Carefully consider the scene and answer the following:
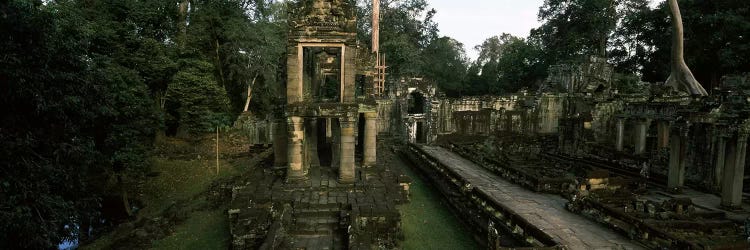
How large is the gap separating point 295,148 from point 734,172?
12.7m

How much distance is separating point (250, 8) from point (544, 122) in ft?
79.7

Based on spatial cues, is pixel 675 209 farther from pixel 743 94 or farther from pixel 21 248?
pixel 21 248

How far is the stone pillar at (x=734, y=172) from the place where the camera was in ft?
36.4

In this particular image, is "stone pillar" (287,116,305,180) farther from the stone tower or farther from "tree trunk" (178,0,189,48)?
"tree trunk" (178,0,189,48)

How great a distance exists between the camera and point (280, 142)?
15.2m

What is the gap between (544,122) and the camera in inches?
1113

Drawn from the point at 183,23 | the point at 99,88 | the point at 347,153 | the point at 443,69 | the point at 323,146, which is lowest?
the point at 323,146

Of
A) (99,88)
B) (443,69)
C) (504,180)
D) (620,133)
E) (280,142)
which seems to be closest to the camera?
(99,88)

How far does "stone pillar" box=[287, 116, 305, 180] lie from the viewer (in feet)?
43.7

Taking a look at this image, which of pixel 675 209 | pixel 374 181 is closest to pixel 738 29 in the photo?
pixel 675 209

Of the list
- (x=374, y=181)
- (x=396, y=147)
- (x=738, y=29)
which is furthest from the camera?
(x=396, y=147)

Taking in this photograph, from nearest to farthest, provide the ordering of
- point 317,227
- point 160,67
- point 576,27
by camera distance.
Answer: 1. point 317,227
2. point 160,67
3. point 576,27

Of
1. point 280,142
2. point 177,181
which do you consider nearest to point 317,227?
point 280,142

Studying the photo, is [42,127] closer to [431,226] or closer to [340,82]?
[340,82]
